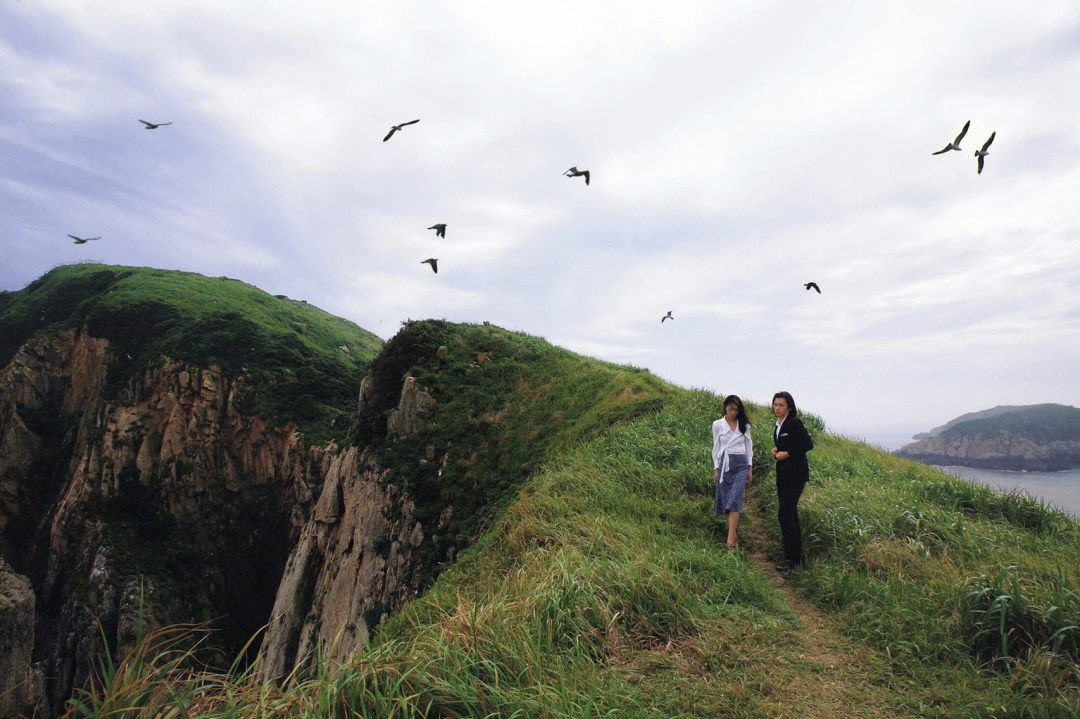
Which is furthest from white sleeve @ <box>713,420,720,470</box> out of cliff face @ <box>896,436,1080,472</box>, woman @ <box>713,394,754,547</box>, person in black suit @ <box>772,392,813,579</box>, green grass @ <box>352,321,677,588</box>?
cliff face @ <box>896,436,1080,472</box>

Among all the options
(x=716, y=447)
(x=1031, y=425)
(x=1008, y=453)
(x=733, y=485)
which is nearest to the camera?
(x=733, y=485)

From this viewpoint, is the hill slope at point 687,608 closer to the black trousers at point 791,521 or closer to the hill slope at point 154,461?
the black trousers at point 791,521

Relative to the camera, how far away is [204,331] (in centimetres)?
→ 3303

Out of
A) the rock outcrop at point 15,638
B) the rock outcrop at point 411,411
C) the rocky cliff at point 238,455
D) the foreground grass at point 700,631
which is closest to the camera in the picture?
the foreground grass at point 700,631

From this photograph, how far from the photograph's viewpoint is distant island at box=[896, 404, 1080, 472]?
18.4 meters

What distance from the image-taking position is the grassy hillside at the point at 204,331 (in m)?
30.7

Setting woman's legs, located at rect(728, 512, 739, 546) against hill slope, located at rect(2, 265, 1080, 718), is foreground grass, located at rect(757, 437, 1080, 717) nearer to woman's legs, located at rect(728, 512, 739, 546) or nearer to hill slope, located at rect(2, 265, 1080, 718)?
hill slope, located at rect(2, 265, 1080, 718)

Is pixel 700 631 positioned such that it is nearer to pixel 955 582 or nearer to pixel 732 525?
pixel 732 525

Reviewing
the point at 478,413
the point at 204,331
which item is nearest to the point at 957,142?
the point at 478,413

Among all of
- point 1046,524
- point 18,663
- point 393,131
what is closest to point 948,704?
point 1046,524

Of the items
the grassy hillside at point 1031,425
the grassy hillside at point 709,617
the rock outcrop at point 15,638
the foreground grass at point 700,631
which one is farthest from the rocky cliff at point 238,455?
the grassy hillside at point 1031,425

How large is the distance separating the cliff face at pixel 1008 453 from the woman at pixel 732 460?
13258 millimetres

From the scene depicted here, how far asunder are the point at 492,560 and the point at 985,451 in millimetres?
23799

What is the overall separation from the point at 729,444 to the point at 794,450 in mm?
785
